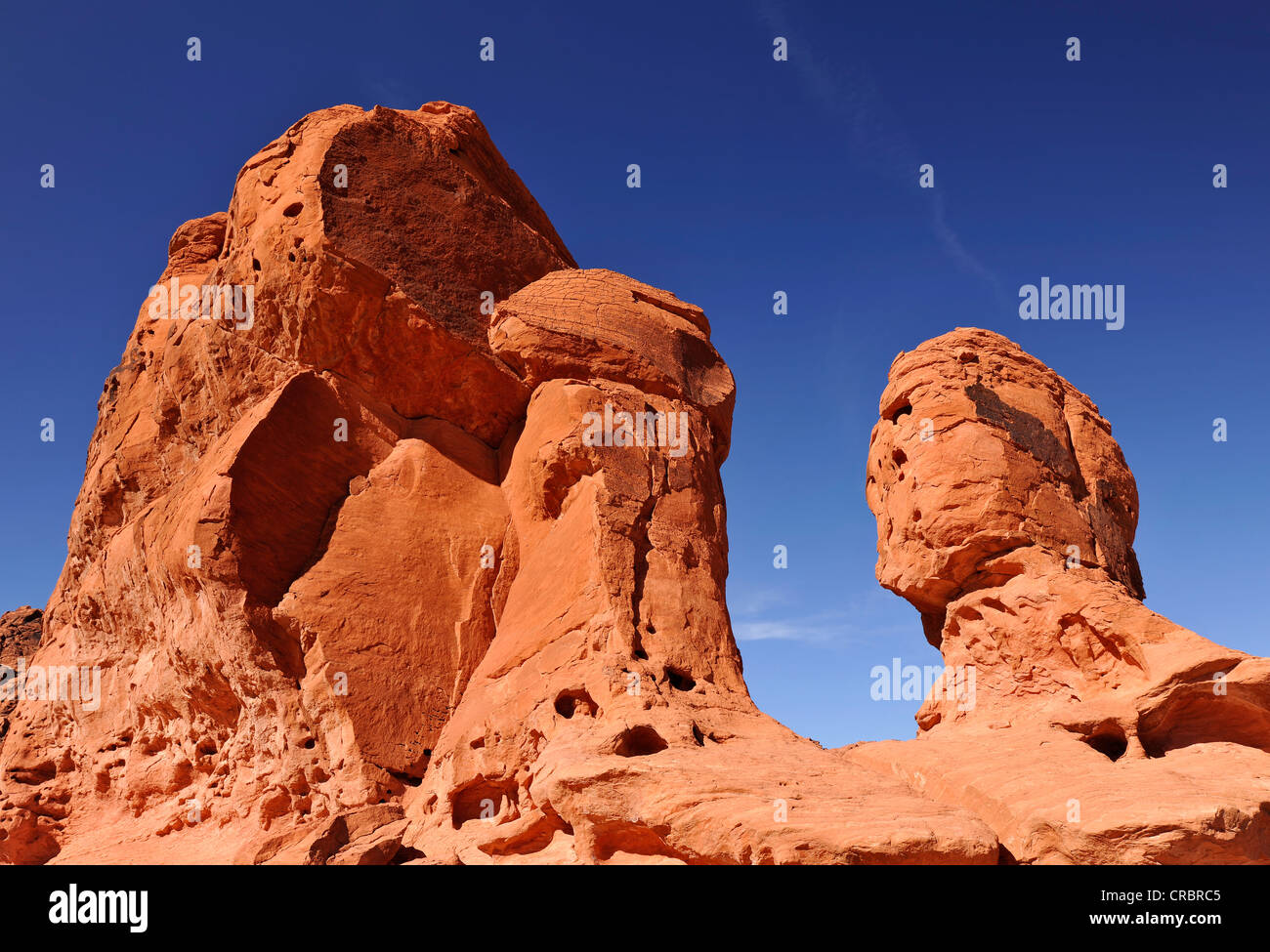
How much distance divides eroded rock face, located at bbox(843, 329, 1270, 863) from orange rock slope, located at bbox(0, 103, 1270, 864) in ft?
0.11

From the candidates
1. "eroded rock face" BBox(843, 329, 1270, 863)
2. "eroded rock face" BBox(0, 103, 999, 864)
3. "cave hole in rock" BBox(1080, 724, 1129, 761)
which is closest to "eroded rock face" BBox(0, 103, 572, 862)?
"eroded rock face" BBox(0, 103, 999, 864)

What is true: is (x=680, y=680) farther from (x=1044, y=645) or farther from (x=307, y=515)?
(x=307, y=515)

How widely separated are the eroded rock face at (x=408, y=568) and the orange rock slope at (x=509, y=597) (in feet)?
0.13

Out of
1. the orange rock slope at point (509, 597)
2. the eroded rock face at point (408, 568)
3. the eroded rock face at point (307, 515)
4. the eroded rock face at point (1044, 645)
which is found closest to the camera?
the eroded rock face at point (1044, 645)

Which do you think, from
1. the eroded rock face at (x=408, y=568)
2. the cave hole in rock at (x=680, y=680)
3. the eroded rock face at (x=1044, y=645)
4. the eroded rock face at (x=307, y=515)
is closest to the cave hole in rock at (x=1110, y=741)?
the eroded rock face at (x=1044, y=645)

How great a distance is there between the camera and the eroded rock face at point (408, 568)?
819 centimetres

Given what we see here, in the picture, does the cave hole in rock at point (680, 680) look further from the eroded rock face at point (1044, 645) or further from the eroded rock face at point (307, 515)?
the eroded rock face at point (307, 515)

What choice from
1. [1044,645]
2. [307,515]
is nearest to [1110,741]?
[1044,645]

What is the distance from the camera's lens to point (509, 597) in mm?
10836

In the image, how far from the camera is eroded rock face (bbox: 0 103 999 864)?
322 inches
